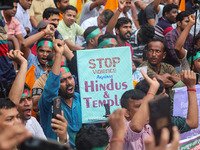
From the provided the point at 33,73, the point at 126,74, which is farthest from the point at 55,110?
the point at 33,73

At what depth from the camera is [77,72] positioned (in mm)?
4668

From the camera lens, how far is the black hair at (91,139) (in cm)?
313

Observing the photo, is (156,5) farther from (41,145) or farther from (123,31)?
(41,145)

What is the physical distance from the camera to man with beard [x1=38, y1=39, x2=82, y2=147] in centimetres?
393

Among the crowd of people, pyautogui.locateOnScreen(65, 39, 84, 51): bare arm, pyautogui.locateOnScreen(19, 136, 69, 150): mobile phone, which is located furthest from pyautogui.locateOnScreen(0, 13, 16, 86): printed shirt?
pyautogui.locateOnScreen(19, 136, 69, 150): mobile phone

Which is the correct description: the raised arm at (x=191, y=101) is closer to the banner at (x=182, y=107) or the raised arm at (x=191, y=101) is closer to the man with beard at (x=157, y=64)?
the banner at (x=182, y=107)

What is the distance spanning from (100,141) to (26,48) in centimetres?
314

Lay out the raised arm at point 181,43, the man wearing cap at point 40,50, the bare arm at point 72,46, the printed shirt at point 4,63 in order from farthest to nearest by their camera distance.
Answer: the bare arm at point 72,46 → the raised arm at point 181,43 → the man wearing cap at point 40,50 → the printed shirt at point 4,63

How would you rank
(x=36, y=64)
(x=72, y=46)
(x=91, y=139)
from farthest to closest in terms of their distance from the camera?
(x=72, y=46)
(x=36, y=64)
(x=91, y=139)

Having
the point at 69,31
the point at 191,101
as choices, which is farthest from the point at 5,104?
the point at 69,31

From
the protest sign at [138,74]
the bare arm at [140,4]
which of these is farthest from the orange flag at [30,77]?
the bare arm at [140,4]

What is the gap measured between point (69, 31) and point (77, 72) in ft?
9.12

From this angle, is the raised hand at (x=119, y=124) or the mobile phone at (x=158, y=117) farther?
the raised hand at (x=119, y=124)

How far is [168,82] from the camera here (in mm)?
5242
